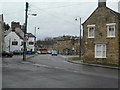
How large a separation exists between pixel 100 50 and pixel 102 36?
1880 mm

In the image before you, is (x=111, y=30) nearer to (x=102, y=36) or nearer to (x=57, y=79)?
(x=102, y=36)

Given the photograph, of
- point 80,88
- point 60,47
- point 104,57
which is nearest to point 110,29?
point 104,57

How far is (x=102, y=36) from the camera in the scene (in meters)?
29.9

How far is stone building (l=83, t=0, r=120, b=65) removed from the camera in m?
28.4

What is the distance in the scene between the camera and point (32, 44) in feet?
316

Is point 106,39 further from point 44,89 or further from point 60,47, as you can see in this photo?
point 60,47

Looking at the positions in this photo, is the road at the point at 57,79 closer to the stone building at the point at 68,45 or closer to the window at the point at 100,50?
the window at the point at 100,50

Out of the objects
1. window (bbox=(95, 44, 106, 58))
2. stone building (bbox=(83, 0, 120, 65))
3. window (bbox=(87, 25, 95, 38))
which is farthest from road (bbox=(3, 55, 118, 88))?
window (bbox=(87, 25, 95, 38))

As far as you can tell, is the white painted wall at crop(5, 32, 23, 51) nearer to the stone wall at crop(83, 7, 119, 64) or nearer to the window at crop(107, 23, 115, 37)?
the stone wall at crop(83, 7, 119, 64)

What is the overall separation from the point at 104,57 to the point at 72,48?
75.3 meters

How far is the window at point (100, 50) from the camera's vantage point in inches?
1170

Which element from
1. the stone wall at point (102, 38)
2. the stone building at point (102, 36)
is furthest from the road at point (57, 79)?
the stone building at point (102, 36)

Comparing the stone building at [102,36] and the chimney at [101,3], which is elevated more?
the chimney at [101,3]

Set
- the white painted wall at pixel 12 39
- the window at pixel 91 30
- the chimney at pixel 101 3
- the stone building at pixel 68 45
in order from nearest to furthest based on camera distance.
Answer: the chimney at pixel 101 3, the window at pixel 91 30, the white painted wall at pixel 12 39, the stone building at pixel 68 45
